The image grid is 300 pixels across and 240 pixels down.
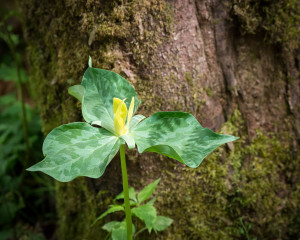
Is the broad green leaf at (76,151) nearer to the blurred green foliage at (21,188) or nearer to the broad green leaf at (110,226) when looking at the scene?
the broad green leaf at (110,226)

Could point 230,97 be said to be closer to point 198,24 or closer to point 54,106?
point 198,24

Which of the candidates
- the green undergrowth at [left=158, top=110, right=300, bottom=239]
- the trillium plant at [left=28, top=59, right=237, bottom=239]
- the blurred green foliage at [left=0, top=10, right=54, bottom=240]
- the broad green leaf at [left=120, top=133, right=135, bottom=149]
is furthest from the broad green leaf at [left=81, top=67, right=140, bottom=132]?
the blurred green foliage at [left=0, top=10, right=54, bottom=240]

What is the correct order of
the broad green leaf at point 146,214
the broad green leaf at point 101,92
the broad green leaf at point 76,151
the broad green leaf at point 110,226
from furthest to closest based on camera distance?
the broad green leaf at point 110,226 → the broad green leaf at point 146,214 → the broad green leaf at point 101,92 → the broad green leaf at point 76,151

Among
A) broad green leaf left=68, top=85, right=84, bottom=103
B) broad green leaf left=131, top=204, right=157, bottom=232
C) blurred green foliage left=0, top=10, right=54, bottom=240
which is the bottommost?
blurred green foliage left=0, top=10, right=54, bottom=240

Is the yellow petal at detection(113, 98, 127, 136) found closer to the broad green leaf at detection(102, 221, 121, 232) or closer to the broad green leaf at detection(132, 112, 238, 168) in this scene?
the broad green leaf at detection(132, 112, 238, 168)

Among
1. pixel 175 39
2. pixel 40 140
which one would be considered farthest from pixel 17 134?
pixel 175 39

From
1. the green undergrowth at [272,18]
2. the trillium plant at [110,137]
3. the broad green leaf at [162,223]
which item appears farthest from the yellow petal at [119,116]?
the green undergrowth at [272,18]
